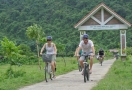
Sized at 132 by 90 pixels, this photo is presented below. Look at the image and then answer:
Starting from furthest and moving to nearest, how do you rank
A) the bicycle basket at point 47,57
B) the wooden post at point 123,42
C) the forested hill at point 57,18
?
the forested hill at point 57,18
the wooden post at point 123,42
the bicycle basket at point 47,57

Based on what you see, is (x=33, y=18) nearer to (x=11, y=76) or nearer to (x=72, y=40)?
(x=72, y=40)

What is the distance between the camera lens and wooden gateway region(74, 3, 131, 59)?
2675cm

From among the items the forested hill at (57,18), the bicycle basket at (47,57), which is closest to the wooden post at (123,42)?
the bicycle basket at (47,57)

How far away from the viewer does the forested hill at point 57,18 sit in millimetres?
63781

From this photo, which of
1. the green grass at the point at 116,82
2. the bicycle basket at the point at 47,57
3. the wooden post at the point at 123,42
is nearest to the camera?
the green grass at the point at 116,82

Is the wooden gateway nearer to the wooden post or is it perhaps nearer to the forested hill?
the wooden post

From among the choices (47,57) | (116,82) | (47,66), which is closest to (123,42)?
(47,66)

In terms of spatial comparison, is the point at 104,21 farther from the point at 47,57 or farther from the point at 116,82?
the point at 116,82

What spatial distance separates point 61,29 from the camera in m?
68.0

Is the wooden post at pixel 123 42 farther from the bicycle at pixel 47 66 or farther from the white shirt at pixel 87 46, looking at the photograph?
the white shirt at pixel 87 46

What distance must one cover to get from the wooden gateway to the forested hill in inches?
1254

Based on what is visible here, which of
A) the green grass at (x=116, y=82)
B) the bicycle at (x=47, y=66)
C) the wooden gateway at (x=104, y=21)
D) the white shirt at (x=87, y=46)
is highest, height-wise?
the wooden gateway at (x=104, y=21)

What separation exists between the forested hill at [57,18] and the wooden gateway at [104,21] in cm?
3184

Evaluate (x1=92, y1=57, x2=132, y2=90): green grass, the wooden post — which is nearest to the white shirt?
(x1=92, y1=57, x2=132, y2=90): green grass
